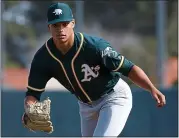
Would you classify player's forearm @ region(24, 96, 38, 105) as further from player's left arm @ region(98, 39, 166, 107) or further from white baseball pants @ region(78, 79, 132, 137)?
player's left arm @ region(98, 39, 166, 107)

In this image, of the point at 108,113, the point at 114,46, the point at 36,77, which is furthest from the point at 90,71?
the point at 114,46

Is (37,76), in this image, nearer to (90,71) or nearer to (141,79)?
(90,71)

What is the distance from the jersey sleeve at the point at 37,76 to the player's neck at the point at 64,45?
23cm

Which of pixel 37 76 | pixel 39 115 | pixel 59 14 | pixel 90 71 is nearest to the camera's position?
pixel 59 14

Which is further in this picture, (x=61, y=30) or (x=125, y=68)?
(x=125, y=68)

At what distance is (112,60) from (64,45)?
0.47 m

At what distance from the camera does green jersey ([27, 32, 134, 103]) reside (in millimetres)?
5648

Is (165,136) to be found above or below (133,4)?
below

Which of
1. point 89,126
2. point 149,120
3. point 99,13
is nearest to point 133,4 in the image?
point 99,13

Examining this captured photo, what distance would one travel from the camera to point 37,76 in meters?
5.88

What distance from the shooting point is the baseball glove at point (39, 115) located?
18.5ft

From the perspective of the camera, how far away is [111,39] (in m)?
12.7

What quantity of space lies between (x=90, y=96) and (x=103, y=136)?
20.9 inches

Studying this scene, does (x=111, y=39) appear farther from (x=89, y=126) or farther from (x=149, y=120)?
(x=89, y=126)
